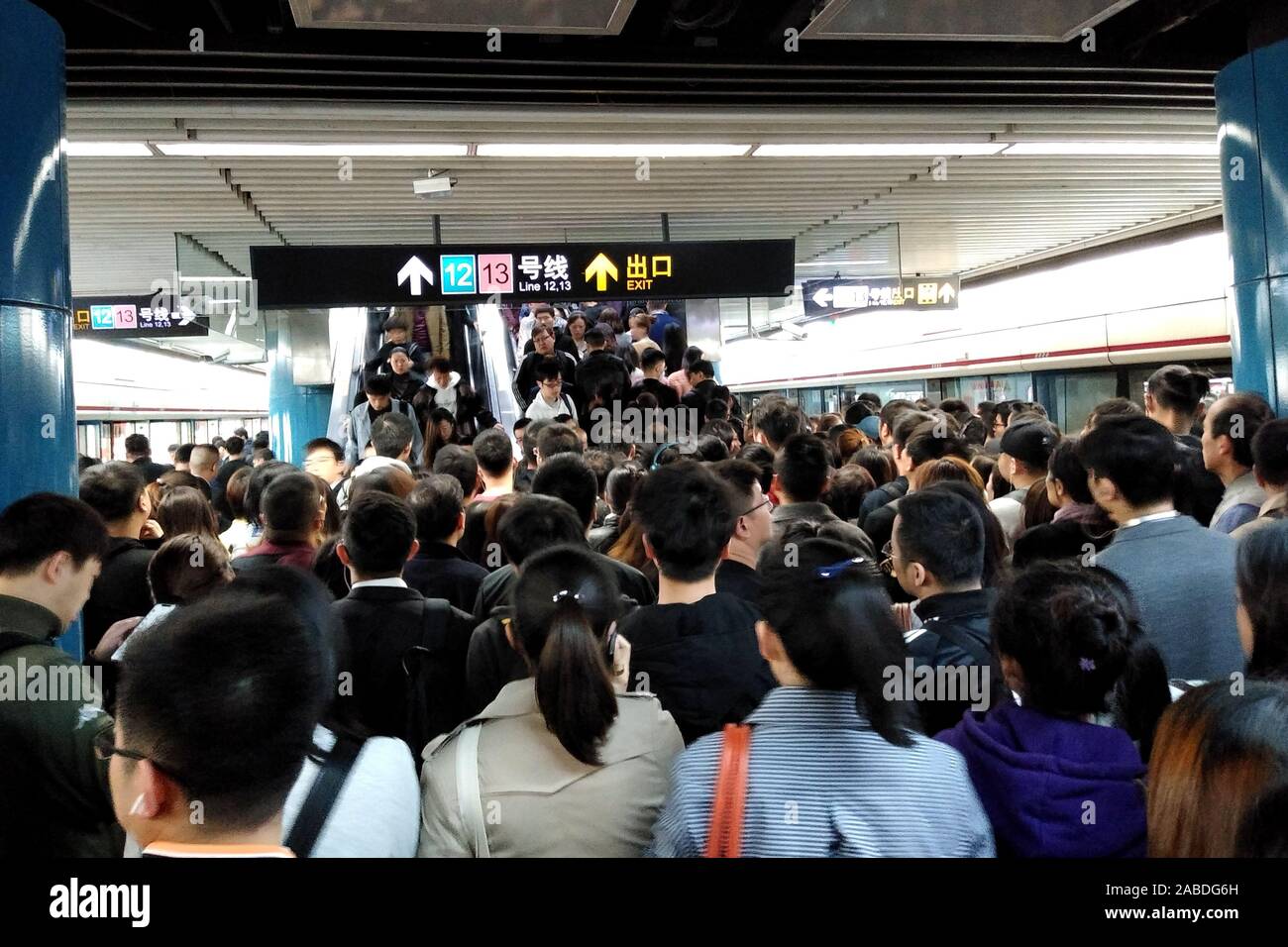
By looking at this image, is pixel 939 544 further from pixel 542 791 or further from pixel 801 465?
pixel 801 465

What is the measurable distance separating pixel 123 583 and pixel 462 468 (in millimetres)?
1696

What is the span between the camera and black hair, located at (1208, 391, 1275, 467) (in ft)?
13.3

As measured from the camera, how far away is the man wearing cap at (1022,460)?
469 centimetres

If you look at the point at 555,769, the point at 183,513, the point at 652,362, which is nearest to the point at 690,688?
the point at 555,769

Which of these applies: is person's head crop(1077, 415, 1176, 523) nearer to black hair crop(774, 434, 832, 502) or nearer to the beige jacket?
black hair crop(774, 434, 832, 502)

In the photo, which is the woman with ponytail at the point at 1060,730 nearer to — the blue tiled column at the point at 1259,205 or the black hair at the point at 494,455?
the black hair at the point at 494,455

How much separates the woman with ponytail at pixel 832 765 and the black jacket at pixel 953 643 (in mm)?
616

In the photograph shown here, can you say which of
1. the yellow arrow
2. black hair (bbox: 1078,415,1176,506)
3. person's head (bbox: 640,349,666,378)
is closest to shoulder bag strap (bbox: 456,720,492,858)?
black hair (bbox: 1078,415,1176,506)

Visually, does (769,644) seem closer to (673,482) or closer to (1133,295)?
(673,482)

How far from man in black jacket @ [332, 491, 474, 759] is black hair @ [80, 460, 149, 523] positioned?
1352mm

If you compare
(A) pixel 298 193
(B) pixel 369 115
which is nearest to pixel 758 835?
(B) pixel 369 115

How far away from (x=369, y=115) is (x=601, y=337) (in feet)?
16.5

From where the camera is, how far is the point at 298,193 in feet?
30.2

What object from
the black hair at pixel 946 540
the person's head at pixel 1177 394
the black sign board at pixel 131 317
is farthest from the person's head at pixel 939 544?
the black sign board at pixel 131 317
